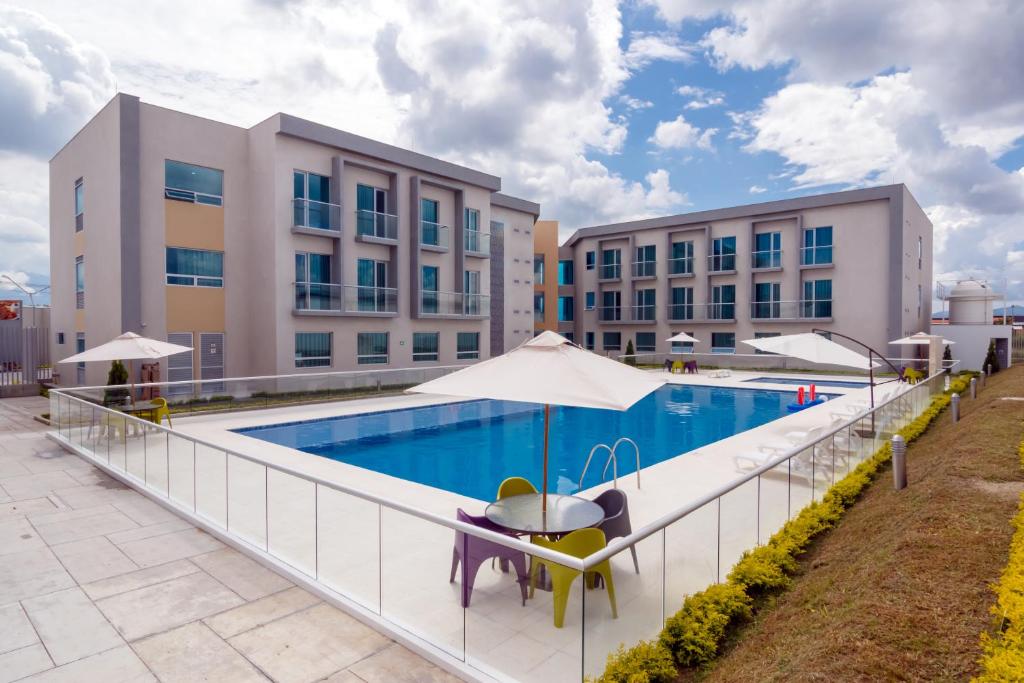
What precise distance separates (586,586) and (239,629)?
3.21 meters

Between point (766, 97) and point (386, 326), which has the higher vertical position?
point (766, 97)

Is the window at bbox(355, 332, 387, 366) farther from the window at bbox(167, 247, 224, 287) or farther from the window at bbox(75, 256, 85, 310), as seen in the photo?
the window at bbox(75, 256, 85, 310)

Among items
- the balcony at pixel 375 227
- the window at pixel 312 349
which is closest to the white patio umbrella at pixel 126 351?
the window at pixel 312 349

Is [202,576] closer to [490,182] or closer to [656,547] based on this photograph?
[656,547]

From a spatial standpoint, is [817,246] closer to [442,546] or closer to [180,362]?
[180,362]

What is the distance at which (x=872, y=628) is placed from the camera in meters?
4.11

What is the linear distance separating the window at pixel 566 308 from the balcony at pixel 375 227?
21.7m

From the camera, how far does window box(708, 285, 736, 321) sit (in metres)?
36.2

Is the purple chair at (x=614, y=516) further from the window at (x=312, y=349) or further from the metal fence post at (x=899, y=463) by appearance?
the window at (x=312, y=349)

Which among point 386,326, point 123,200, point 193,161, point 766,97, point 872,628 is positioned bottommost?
point 872,628

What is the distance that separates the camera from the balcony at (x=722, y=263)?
35.8 m

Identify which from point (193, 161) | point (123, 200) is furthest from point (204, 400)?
point (193, 161)

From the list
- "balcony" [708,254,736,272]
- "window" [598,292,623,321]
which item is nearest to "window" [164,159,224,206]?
"window" [598,292,623,321]

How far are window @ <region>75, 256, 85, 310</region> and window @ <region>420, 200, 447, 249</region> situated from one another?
43.3 feet
